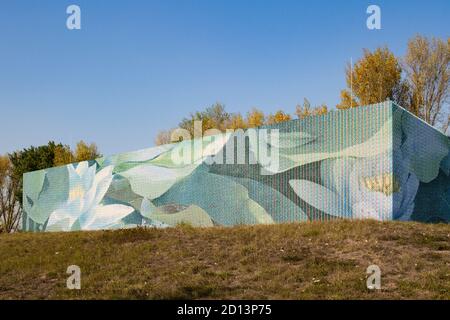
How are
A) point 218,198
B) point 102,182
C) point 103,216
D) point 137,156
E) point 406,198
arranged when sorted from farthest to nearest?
1. point 102,182
2. point 103,216
3. point 137,156
4. point 218,198
5. point 406,198

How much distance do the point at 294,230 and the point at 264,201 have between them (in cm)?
392

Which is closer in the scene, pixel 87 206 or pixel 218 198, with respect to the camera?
pixel 218 198

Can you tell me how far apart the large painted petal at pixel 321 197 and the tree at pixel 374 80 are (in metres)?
16.4

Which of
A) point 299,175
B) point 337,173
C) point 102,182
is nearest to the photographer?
point 337,173

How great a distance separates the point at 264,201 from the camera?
1917 cm

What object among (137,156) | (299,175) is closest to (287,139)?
(299,175)

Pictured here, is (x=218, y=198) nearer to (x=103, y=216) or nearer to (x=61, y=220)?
(x=103, y=216)

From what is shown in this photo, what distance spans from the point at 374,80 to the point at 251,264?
80.7 ft

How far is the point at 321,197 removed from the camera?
1766 cm

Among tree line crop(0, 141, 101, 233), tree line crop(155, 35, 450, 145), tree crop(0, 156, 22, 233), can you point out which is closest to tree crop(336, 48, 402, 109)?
tree line crop(155, 35, 450, 145)

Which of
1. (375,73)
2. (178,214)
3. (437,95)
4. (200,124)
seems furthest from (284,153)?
(200,124)

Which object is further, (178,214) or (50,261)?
(178,214)

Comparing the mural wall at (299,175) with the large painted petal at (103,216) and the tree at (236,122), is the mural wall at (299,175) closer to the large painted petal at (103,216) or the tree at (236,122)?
the large painted petal at (103,216)
